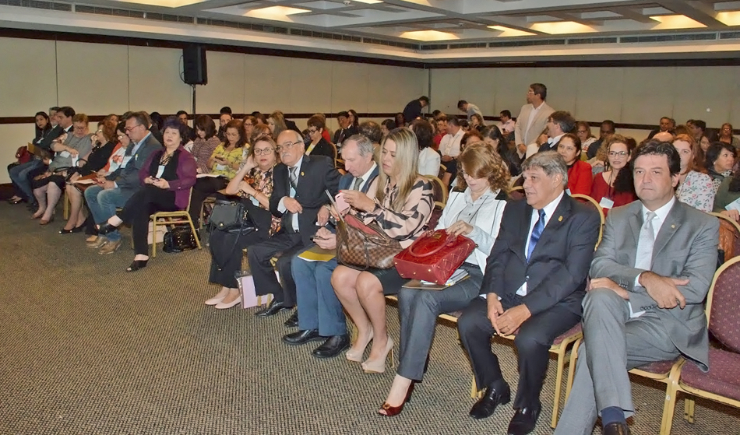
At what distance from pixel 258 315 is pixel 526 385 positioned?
223 cm

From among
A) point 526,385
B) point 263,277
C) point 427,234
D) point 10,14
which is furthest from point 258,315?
point 10,14

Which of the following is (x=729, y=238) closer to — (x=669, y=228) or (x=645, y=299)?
(x=669, y=228)

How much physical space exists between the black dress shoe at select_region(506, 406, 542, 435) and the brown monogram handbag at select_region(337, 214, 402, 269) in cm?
99

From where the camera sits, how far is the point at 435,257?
120 inches

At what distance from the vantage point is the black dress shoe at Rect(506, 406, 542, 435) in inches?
113

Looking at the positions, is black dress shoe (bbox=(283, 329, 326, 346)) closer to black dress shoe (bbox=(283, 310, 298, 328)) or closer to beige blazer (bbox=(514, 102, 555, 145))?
black dress shoe (bbox=(283, 310, 298, 328))

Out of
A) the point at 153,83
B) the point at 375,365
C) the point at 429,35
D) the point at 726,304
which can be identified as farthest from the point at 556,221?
the point at 429,35

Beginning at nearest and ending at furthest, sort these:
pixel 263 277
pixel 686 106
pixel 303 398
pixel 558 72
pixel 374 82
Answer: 1. pixel 303 398
2. pixel 263 277
3. pixel 686 106
4. pixel 558 72
5. pixel 374 82

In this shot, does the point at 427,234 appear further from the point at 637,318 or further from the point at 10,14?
the point at 10,14

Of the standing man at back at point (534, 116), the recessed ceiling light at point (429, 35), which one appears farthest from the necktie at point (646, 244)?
the recessed ceiling light at point (429, 35)

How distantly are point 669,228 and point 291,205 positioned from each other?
234 cm

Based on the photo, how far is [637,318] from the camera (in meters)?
2.73

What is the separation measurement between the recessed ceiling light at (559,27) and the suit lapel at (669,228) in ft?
27.7

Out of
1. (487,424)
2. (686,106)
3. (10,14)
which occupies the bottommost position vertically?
A: (487,424)
